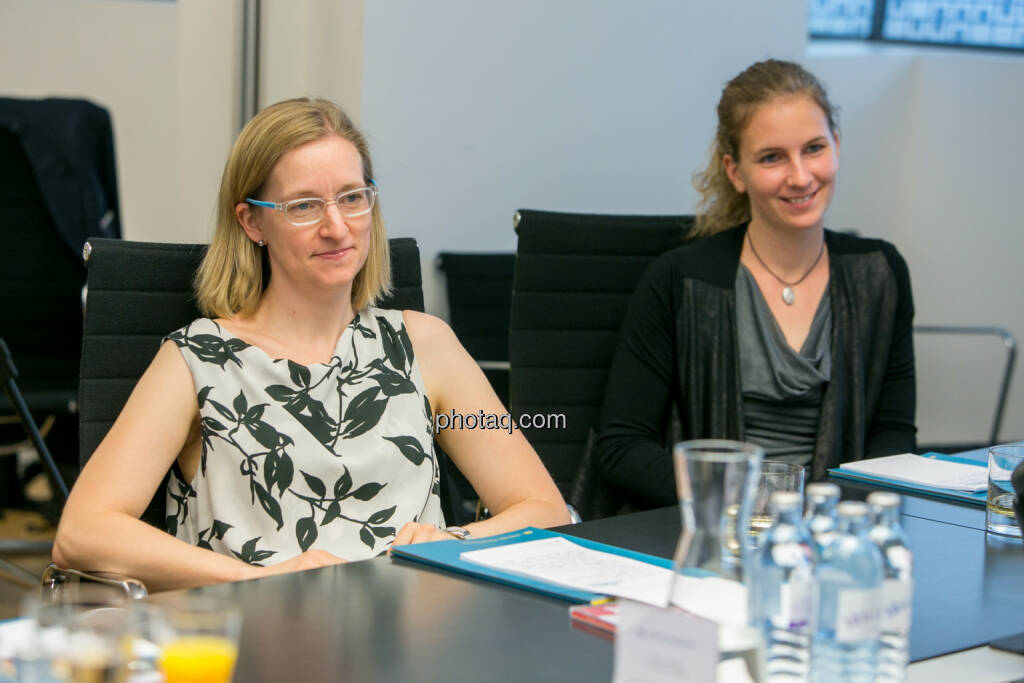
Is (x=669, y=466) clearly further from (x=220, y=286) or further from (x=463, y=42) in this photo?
(x=463, y=42)

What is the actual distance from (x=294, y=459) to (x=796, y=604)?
106 cm

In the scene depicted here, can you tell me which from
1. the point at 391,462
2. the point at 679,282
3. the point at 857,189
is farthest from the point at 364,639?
the point at 857,189

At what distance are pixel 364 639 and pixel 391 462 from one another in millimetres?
756

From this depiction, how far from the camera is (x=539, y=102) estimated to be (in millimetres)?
2936

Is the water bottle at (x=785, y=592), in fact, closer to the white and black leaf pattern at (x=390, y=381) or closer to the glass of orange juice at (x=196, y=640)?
the glass of orange juice at (x=196, y=640)

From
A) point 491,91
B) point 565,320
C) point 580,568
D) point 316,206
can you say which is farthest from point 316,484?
point 491,91

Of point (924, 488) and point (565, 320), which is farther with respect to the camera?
point (565, 320)

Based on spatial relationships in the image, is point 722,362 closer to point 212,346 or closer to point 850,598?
point 212,346

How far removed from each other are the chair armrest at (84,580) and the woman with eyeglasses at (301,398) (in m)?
0.04

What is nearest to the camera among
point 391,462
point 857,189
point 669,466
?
point 391,462

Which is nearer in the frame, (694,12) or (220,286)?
(220,286)

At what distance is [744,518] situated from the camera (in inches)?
32.6

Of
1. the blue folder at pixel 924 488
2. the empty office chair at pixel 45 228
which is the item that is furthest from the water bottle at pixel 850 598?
the empty office chair at pixel 45 228

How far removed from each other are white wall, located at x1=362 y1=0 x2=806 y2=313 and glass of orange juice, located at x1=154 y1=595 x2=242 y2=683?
195 cm
